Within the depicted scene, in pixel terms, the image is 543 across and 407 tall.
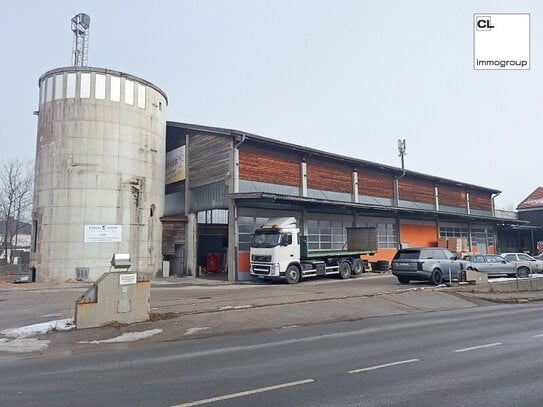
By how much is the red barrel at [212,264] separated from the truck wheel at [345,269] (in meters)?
9.86

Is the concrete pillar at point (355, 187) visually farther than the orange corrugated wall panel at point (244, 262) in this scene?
Yes

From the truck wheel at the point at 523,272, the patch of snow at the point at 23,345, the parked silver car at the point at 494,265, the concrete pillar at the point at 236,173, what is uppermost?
the concrete pillar at the point at 236,173

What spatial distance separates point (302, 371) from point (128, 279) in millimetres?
6527

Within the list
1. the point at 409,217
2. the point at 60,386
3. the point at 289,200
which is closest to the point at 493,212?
the point at 409,217

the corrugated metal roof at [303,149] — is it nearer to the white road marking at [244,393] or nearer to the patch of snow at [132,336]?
the patch of snow at [132,336]

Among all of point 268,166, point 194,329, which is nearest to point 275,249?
point 268,166

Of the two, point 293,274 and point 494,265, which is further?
point 494,265

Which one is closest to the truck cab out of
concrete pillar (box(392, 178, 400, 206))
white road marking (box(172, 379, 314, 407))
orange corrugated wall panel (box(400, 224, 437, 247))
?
orange corrugated wall panel (box(400, 224, 437, 247))

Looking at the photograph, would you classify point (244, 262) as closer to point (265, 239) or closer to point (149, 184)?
point (265, 239)

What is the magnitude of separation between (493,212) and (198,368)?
176 feet

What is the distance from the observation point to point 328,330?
11.4 meters

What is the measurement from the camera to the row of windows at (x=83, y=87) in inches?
1124

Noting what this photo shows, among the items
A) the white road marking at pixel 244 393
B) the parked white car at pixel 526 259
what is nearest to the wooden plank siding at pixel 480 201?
the parked white car at pixel 526 259

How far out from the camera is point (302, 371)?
278 inches
